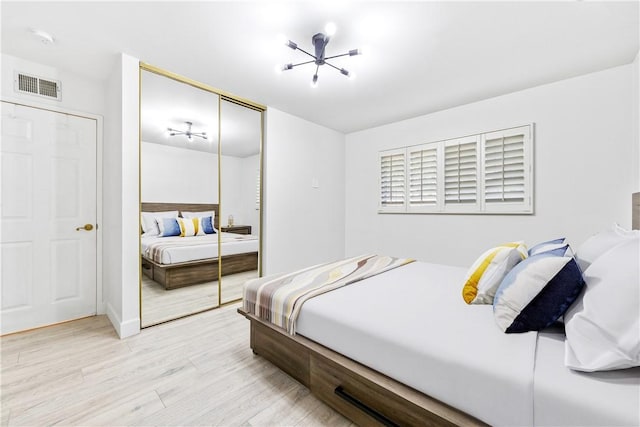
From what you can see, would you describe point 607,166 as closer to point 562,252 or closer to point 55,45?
point 562,252

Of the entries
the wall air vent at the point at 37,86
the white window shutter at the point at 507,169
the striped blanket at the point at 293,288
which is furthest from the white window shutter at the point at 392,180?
the wall air vent at the point at 37,86

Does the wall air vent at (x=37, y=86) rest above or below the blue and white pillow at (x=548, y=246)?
above

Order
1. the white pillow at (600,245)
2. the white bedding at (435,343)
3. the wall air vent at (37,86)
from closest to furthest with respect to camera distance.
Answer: the white bedding at (435,343) < the white pillow at (600,245) < the wall air vent at (37,86)

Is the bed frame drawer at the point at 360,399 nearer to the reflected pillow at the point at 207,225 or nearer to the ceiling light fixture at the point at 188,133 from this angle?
the reflected pillow at the point at 207,225

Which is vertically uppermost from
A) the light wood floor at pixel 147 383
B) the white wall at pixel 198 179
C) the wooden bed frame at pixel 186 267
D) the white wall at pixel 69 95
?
the white wall at pixel 69 95

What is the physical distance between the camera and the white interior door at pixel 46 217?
246 centimetres

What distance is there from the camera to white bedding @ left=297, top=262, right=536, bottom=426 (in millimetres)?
950

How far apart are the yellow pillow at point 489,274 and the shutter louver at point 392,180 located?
8.12ft

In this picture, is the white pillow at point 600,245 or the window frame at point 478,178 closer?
the white pillow at point 600,245

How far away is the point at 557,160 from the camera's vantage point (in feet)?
9.33

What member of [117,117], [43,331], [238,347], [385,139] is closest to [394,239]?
[385,139]

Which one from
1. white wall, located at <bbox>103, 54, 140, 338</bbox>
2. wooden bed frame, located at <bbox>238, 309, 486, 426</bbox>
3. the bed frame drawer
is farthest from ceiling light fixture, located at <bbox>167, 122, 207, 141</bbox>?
the bed frame drawer

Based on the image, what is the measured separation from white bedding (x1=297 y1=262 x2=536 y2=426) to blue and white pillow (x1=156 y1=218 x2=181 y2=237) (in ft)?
6.30

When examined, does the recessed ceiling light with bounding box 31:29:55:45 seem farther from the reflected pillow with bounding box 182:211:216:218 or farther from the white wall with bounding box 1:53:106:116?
the reflected pillow with bounding box 182:211:216:218
